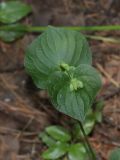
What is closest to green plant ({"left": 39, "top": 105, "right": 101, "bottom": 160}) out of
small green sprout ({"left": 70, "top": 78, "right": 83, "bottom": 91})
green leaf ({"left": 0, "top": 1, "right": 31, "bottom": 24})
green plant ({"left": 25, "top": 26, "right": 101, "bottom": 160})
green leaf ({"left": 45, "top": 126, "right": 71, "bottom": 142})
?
green leaf ({"left": 45, "top": 126, "right": 71, "bottom": 142})

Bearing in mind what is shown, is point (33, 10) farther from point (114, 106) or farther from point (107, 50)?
point (114, 106)

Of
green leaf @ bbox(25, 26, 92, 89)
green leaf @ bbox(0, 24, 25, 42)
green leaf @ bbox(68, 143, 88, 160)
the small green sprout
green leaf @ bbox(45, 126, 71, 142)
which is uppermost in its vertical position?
green leaf @ bbox(25, 26, 92, 89)

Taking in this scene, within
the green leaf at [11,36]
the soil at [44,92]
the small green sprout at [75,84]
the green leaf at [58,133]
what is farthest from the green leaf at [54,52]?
the green leaf at [11,36]

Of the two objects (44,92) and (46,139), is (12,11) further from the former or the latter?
(46,139)

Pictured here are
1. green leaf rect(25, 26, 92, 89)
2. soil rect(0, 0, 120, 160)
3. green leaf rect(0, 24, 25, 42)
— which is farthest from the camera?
green leaf rect(0, 24, 25, 42)

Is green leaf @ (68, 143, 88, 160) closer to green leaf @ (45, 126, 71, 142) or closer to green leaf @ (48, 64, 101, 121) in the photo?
green leaf @ (45, 126, 71, 142)

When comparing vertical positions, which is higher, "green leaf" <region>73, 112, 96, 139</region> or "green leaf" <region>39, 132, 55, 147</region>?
"green leaf" <region>73, 112, 96, 139</region>

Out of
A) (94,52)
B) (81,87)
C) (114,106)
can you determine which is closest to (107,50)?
(94,52)
